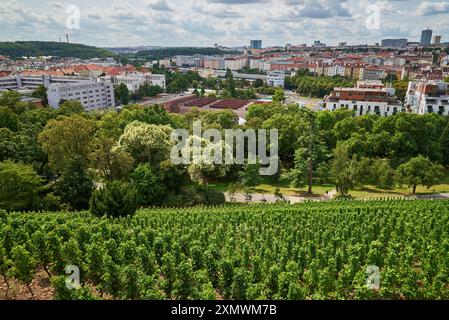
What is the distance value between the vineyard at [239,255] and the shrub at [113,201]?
97 centimetres

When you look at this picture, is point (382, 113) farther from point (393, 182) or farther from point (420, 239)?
point (420, 239)

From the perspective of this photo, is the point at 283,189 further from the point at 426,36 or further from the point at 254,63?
the point at 426,36

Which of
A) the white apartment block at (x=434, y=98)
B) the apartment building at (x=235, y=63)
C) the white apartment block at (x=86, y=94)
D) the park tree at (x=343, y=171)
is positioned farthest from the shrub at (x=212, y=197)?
the apartment building at (x=235, y=63)

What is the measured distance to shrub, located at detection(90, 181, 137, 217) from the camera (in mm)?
22141

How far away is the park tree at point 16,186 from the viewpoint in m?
24.4

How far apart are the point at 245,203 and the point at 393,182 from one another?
14.7 meters

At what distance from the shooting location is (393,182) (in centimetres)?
3331

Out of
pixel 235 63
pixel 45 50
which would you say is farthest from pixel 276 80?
pixel 45 50

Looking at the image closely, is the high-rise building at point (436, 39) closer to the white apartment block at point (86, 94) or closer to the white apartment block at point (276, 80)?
the white apartment block at point (276, 80)

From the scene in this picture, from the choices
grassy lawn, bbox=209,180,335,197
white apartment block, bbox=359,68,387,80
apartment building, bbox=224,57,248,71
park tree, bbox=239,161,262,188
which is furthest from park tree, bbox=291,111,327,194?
apartment building, bbox=224,57,248,71

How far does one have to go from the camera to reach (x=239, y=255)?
15.8 m

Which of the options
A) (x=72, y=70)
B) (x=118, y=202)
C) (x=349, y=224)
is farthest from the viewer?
(x=72, y=70)
